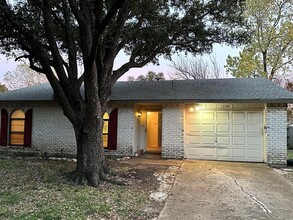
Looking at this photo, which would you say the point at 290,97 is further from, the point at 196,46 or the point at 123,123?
the point at 123,123

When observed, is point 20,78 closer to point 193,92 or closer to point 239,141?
point 193,92

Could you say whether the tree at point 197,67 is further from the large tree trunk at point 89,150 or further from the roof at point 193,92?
the large tree trunk at point 89,150

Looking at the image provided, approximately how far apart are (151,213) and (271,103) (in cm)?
741

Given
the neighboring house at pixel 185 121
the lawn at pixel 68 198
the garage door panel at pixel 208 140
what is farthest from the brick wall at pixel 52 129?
the lawn at pixel 68 198

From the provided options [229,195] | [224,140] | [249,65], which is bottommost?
[229,195]

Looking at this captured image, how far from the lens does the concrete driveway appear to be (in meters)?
4.71

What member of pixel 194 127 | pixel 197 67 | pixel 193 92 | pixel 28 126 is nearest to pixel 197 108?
pixel 193 92

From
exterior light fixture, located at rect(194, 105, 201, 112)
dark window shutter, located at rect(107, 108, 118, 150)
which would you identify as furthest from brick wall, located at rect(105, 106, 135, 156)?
exterior light fixture, located at rect(194, 105, 201, 112)

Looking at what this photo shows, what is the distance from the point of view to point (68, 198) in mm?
5207

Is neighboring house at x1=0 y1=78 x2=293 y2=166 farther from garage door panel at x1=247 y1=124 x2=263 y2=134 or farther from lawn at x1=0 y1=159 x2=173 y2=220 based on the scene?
lawn at x1=0 y1=159 x2=173 y2=220

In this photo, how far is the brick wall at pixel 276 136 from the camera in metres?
9.73

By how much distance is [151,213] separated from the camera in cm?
470

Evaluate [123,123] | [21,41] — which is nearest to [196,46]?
[123,123]

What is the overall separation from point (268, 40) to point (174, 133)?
15001 mm
